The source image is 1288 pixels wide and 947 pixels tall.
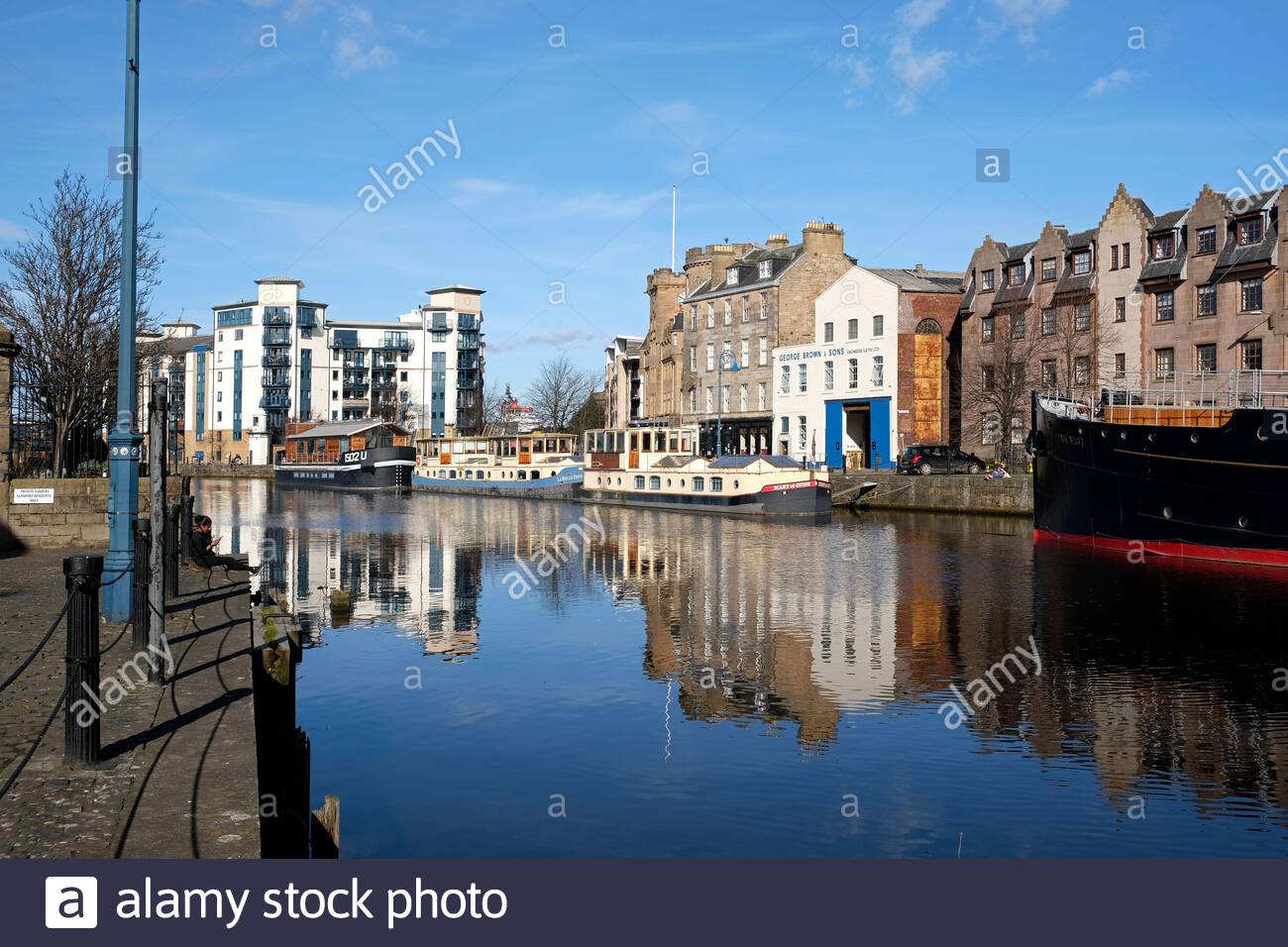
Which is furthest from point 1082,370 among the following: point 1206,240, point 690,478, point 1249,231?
point 690,478

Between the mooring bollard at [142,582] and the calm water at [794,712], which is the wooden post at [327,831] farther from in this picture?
the mooring bollard at [142,582]

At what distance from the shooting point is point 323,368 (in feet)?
460

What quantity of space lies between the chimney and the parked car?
20.5 metres

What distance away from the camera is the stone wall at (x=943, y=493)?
164ft

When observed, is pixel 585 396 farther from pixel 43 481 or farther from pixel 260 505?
pixel 43 481

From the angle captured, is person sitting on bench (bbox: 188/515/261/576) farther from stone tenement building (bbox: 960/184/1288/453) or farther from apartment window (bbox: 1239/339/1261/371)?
apartment window (bbox: 1239/339/1261/371)

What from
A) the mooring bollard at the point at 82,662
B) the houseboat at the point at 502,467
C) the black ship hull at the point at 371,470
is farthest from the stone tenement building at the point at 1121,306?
the mooring bollard at the point at 82,662

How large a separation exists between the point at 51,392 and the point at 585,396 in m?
108

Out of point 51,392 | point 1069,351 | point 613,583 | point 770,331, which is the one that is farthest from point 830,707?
point 770,331

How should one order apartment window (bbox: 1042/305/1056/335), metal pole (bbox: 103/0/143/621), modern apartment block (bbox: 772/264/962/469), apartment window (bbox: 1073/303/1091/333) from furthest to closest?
modern apartment block (bbox: 772/264/962/469), apartment window (bbox: 1042/305/1056/335), apartment window (bbox: 1073/303/1091/333), metal pole (bbox: 103/0/143/621)

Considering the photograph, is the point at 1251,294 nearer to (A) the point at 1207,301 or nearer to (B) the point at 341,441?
(A) the point at 1207,301

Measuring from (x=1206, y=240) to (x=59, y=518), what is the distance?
1818 inches

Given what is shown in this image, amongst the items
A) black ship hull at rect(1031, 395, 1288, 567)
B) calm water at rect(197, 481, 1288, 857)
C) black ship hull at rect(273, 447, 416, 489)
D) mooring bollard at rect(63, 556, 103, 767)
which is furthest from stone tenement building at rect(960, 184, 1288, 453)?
mooring bollard at rect(63, 556, 103, 767)

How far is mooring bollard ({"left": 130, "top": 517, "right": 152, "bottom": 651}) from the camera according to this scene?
39.5 ft
